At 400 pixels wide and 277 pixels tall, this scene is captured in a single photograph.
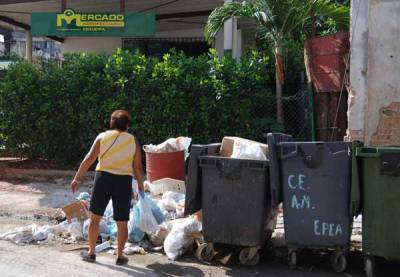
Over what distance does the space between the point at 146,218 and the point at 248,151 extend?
1421 millimetres

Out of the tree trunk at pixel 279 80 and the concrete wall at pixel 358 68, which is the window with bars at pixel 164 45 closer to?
the tree trunk at pixel 279 80

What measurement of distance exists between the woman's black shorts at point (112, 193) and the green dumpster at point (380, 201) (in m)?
2.32

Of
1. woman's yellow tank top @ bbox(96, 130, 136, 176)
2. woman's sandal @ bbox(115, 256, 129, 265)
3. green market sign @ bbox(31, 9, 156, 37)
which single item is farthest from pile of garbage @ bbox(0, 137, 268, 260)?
green market sign @ bbox(31, 9, 156, 37)

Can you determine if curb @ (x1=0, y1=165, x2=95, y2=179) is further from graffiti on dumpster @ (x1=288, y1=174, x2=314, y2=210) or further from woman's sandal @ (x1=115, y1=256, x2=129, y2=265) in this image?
graffiti on dumpster @ (x1=288, y1=174, x2=314, y2=210)

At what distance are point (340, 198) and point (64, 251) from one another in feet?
10.2

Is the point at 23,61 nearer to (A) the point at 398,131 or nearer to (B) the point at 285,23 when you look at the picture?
(B) the point at 285,23

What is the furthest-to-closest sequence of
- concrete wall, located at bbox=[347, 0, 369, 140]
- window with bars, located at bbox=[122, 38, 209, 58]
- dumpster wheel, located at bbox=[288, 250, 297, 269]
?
window with bars, located at bbox=[122, 38, 209, 58] < concrete wall, located at bbox=[347, 0, 369, 140] < dumpster wheel, located at bbox=[288, 250, 297, 269]

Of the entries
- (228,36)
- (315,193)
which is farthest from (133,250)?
(228,36)

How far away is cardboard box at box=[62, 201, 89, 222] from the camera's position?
6.72 metres

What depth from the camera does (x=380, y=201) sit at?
4977 mm

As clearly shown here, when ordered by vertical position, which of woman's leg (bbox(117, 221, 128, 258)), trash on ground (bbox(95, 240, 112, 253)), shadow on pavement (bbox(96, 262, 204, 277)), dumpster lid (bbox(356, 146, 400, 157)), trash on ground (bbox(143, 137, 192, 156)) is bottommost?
shadow on pavement (bbox(96, 262, 204, 277))

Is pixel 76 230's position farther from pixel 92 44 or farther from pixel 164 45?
pixel 92 44

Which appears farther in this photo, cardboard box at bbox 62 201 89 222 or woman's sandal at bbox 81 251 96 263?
cardboard box at bbox 62 201 89 222

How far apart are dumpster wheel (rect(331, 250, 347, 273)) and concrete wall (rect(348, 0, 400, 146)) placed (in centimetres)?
238
